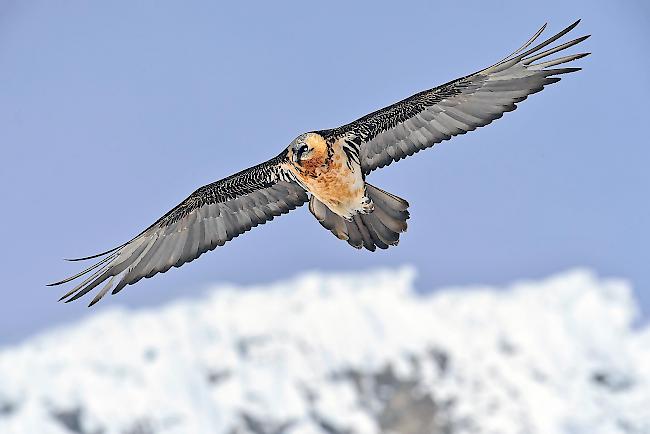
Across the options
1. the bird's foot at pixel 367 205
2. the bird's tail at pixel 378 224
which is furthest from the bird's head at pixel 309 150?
the bird's tail at pixel 378 224

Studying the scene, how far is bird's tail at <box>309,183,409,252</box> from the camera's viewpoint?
50.3 ft

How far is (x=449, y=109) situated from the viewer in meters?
15.4

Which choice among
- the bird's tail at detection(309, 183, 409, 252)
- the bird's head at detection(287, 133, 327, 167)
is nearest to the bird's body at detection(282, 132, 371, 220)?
the bird's head at detection(287, 133, 327, 167)

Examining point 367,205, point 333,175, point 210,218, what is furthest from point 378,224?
point 210,218

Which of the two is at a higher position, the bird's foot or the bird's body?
the bird's body

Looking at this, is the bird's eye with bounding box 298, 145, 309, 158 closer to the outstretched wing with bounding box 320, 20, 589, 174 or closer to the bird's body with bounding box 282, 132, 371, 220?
the bird's body with bounding box 282, 132, 371, 220

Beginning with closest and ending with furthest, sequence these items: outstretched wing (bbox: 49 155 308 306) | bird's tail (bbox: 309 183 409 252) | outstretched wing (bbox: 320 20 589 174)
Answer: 1. outstretched wing (bbox: 320 20 589 174)
2. bird's tail (bbox: 309 183 409 252)
3. outstretched wing (bbox: 49 155 308 306)

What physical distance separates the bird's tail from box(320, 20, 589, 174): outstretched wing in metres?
0.74

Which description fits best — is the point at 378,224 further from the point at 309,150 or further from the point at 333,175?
the point at 309,150

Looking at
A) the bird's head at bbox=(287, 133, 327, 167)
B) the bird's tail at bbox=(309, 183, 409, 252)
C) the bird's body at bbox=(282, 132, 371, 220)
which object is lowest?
the bird's tail at bbox=(309, 183, 409, 252)

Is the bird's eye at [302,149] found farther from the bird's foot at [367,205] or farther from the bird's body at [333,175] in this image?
the bird's foot at [367,205]

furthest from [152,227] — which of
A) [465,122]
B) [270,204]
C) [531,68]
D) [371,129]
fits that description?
[531,68]

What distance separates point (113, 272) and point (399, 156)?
5.13 meters

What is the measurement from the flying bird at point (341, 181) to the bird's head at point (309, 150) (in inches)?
0.6
